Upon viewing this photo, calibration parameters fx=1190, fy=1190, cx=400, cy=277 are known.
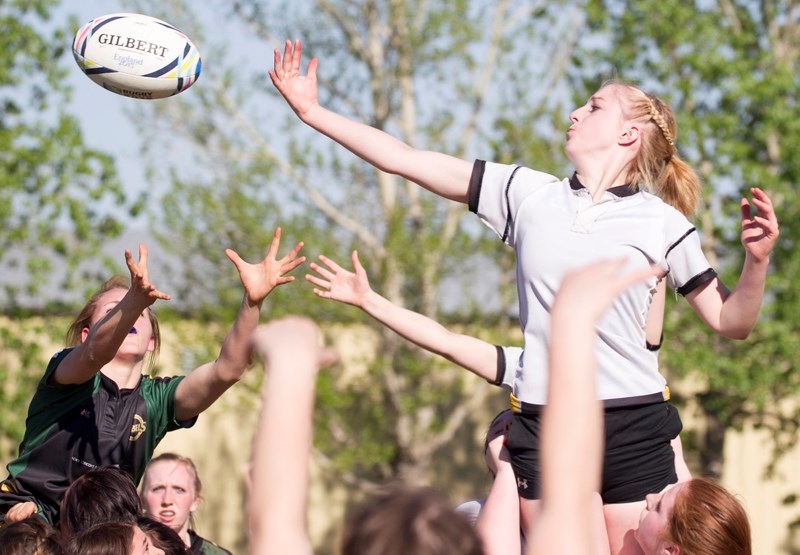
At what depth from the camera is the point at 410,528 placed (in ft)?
7.18

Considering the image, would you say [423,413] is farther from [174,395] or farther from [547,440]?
[547,440]

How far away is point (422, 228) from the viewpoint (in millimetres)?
17641

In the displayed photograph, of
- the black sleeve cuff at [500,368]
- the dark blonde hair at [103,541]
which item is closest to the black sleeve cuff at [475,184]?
the black sleeve cuff at [500,368]

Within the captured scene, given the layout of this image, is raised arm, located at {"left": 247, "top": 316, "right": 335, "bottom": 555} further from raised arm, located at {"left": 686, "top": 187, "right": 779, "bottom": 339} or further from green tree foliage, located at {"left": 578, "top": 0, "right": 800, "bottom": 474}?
green tree foliage, located at {"left": 578, "top": 0, "right": 800, "bottom": 474}

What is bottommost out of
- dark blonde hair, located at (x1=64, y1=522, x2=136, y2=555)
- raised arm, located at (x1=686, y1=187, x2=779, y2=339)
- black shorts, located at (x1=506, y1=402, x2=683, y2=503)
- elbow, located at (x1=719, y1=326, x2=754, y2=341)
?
dark blonde hair, located at (x1=64, y1=522, x2=136, y2=555)

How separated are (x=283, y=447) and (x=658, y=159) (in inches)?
98.1

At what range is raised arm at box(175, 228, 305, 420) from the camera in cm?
454

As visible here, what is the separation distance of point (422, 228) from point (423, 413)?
2.72m

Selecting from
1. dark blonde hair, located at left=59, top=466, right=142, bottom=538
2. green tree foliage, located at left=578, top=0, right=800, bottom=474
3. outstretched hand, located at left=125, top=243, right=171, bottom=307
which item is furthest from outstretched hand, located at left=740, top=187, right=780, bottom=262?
green tree foliage, located at left=578, top=0, right=800, bottom=474

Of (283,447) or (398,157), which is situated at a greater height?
(398,157)

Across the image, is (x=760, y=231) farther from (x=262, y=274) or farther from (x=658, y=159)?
(x=262, y=274)

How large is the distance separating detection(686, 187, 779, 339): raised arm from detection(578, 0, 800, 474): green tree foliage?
10.1 meters

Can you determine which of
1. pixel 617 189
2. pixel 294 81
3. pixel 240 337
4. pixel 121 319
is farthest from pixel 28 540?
pixel 617 189

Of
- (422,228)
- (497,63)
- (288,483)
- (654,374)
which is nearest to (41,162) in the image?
(422,228)
